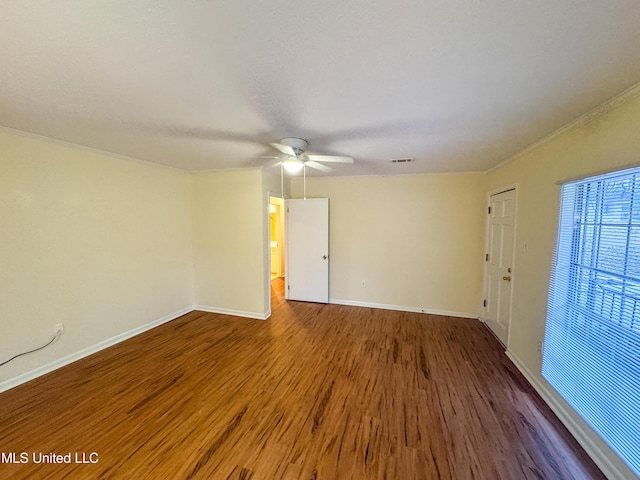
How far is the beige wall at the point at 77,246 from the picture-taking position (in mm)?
2393

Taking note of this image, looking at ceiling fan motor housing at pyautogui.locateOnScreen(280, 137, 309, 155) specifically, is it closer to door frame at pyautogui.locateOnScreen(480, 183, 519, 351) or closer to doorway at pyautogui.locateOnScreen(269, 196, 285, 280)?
door frame at pyautogui.locateOnScreen(480, 183, 519, 351)

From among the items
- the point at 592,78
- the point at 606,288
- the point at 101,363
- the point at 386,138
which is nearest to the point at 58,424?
the point at 101,363

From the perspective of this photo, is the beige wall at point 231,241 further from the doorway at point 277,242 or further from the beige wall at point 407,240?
the doorway at point 277,242

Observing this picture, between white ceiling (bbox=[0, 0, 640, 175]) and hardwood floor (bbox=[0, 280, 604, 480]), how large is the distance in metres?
2.44

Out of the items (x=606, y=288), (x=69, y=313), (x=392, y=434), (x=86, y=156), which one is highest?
(x=86, y=156)

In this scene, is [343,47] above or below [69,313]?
above

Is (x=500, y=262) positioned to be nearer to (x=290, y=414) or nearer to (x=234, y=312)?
(x=290, y=414)

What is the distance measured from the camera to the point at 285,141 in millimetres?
2412

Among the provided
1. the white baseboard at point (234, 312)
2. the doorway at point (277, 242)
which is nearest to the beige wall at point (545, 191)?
the white baseboard at point (234, 312)

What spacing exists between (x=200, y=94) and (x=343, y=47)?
0.99 m

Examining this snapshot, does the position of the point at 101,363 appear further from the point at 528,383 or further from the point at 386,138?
the point at 528,383

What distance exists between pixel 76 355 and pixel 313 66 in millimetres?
3875

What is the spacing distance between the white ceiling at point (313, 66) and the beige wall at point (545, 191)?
7.1 inches

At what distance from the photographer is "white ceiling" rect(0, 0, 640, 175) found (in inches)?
38.9
